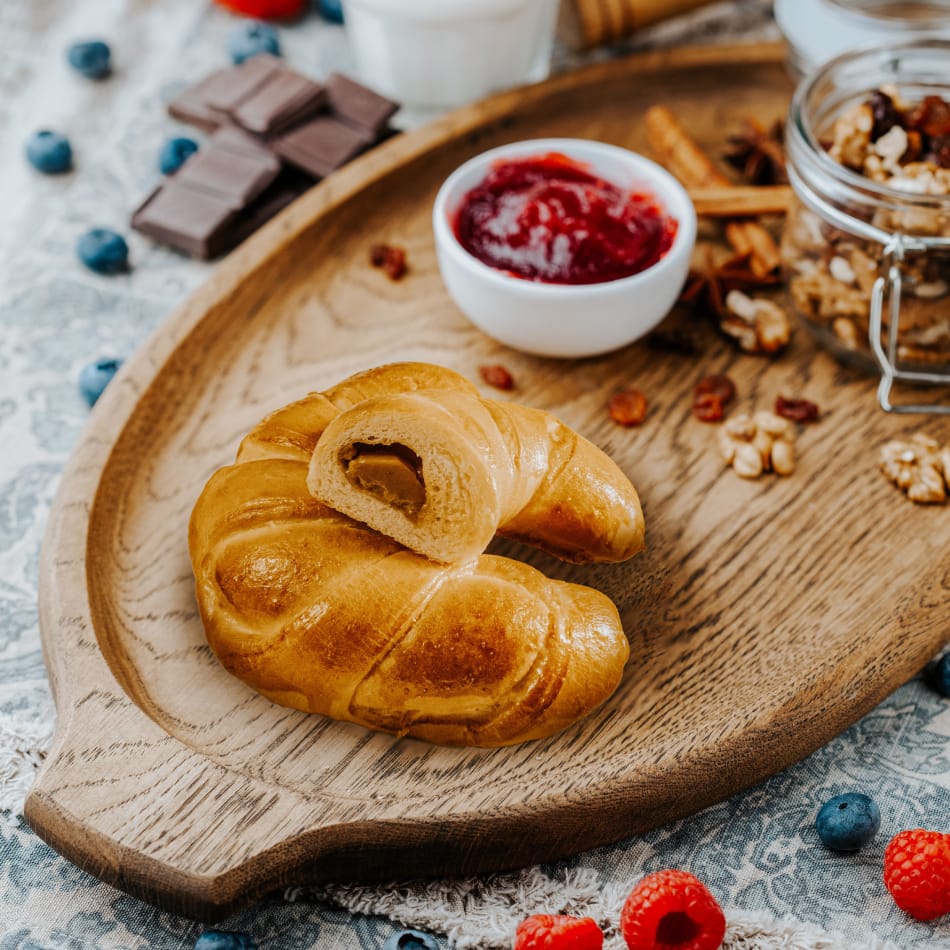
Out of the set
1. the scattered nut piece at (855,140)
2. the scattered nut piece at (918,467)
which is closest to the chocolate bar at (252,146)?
the scattered nut piece at (855,140)

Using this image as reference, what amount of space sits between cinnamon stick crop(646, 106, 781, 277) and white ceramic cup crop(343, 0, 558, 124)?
0.41 meters

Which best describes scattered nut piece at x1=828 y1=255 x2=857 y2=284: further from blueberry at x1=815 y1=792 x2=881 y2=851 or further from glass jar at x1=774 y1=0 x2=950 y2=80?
blueberry at x1=815 y1=792 x2=881 y2=851

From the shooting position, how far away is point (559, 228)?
2373 mm

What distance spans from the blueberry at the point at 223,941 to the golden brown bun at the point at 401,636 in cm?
36

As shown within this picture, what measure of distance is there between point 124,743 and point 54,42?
8.59 feet

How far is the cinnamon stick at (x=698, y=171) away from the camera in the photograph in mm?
2754

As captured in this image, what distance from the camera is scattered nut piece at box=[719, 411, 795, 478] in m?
2.31

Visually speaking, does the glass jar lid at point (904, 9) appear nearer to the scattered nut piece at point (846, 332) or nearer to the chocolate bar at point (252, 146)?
the scattered nut piece at point (846, 332)

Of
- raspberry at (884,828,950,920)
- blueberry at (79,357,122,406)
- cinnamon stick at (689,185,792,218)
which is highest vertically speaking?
blueberry at (79,357,122,406)

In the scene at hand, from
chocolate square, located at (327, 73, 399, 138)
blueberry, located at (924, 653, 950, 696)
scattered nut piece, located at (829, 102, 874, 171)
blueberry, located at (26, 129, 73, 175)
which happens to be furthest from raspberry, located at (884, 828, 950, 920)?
blueberry, located at (26, 129, 73, 175)

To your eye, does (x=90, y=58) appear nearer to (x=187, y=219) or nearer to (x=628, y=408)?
(x=187, y=219)

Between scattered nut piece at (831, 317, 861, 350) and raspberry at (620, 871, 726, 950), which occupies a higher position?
scattered nut piece at (831, 317, 861, 350)

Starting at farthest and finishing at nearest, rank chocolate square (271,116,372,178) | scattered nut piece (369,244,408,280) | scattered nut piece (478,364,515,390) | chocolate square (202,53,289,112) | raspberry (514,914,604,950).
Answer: chocolate square (202,53,289,112) → chocolate square (271,116,372,178) → scattered nut piece (369,244,408,280) → scattered nut piece (478,364,515,390) → raspberry (514,914,604,950)

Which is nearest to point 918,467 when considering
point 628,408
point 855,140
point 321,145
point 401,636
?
point 628,408
